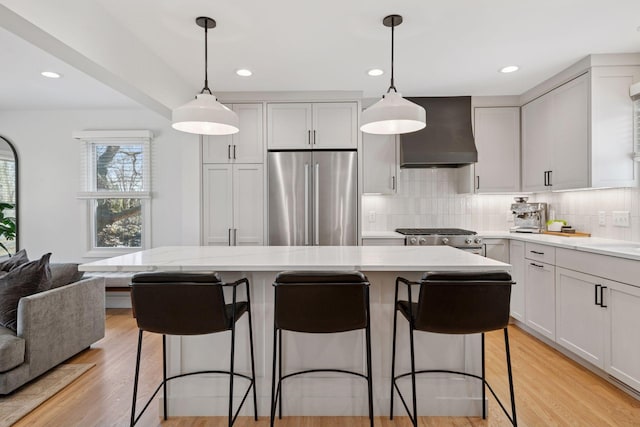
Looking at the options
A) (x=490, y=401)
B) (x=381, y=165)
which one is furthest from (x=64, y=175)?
(x=490, y=401)

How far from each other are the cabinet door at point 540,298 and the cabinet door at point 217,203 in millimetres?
3033

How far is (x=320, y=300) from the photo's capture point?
5.38 ft

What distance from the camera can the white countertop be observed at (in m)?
1.83

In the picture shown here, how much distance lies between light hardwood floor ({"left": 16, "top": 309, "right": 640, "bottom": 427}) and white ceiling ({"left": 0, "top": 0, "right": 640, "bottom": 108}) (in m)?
2.15

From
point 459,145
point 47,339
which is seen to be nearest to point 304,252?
point 47,339

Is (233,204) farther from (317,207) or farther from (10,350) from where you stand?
(10,350)

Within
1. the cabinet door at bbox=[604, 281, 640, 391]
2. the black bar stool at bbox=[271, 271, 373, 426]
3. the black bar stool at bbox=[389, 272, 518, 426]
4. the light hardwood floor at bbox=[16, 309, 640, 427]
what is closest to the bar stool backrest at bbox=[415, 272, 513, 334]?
the black bar stool at bbox=[389, 272, 518, 426]

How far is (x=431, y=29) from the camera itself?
2494 millimetres

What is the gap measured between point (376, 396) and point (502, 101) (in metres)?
3.47

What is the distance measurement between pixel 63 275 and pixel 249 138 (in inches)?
83.5

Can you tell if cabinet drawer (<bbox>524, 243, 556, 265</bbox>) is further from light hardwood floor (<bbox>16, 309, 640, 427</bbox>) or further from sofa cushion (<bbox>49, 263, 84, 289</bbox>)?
sofa cushion (<bbox>49, 263, 84, 289</bbox>)

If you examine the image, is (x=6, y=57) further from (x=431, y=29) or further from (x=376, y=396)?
(x=376, y=396)

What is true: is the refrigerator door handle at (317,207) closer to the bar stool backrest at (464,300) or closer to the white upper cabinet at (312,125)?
the white upper cabinet at (312,125)

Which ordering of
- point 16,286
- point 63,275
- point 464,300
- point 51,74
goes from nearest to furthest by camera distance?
1. point 464,300
2. point 16,286
3. point 63,275
4. point 51,74
